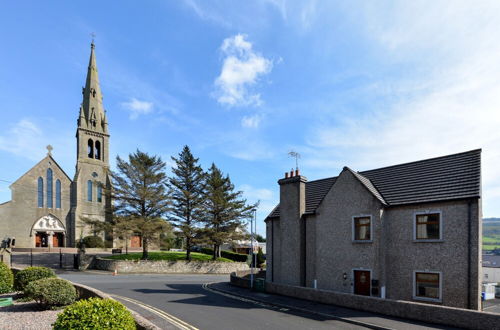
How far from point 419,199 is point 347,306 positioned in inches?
278

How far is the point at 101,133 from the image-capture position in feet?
189

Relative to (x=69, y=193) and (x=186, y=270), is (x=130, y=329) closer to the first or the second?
(x=186, y=270)

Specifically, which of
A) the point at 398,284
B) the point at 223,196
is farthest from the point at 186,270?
the point at 398,284

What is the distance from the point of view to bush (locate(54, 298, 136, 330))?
7797 mm

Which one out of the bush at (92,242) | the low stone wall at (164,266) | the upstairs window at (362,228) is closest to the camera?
the upstairs window at (362,228)

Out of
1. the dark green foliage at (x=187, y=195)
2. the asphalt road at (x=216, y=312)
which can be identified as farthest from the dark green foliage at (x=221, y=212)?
the asphalt road at (x=216, y=312)

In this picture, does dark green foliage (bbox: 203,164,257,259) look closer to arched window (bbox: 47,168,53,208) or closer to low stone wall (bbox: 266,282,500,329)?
low stone wall (bbox: 266,282,500,329)

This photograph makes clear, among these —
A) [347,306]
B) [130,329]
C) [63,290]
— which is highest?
[130,329]

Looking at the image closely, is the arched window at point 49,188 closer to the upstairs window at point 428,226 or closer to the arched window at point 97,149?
the arched window at point 97,149

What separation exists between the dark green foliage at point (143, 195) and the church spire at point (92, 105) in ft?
87.5

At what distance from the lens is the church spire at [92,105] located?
186ft

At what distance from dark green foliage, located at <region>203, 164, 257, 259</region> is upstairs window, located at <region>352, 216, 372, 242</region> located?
22.1 meters

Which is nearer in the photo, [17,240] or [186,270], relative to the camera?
[186,270]

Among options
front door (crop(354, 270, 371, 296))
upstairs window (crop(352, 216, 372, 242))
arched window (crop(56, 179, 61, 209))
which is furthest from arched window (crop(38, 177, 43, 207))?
front door (crop(354, 270, 371, 296))
